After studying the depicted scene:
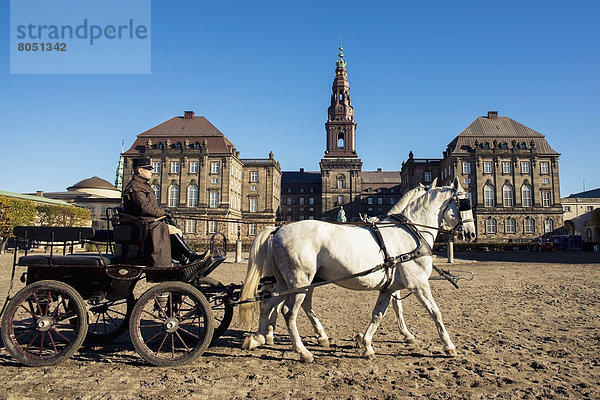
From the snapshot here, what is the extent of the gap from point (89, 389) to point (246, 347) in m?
2.13

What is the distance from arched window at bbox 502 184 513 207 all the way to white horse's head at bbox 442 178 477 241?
56.9 m

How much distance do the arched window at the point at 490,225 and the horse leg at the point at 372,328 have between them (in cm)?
5578

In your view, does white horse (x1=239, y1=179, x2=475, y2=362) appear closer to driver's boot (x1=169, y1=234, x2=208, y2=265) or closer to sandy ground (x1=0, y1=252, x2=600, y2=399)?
sandy ground (x1=0, y1=252, x2=600, y2=399)

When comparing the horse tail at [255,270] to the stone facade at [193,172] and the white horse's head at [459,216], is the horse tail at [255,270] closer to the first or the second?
the white horse's head at [459,216]

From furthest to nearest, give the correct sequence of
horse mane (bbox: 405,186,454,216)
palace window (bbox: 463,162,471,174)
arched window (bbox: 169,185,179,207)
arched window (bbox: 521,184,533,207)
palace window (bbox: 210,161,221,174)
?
palace window (bbox: 210,161,221,174) < arched window (bbox: 169,185,179,207) < palace window (bbox: 463,162,471,174) < arched window (bbox: 521,184,533,207) < horse mane (bbox: 405,186,454,216)

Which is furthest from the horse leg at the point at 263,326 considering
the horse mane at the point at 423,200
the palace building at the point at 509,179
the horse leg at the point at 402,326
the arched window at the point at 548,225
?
the arched window at the point at 548,225

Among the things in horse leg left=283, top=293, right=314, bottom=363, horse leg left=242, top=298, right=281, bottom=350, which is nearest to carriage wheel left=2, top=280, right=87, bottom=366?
horse leg left=242, top=298, right=281, bottom=350

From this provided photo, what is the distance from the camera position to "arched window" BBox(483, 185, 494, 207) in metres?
56.2

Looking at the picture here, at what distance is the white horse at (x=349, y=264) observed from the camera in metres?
5.31

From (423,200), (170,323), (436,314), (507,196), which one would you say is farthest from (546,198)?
(170,323)

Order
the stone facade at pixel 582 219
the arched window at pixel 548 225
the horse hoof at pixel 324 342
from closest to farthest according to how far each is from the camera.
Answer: the horse hoof at pixel 324 342, the arched window at pixel 548 225, the stone facade at pixel 582 219

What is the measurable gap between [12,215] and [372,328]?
48.8 meters

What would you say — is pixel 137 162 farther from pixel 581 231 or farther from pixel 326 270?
pixel 581 231

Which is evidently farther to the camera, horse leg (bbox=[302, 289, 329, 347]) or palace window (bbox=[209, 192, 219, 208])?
palace window (bbox=[209, 192, 219, 208])
